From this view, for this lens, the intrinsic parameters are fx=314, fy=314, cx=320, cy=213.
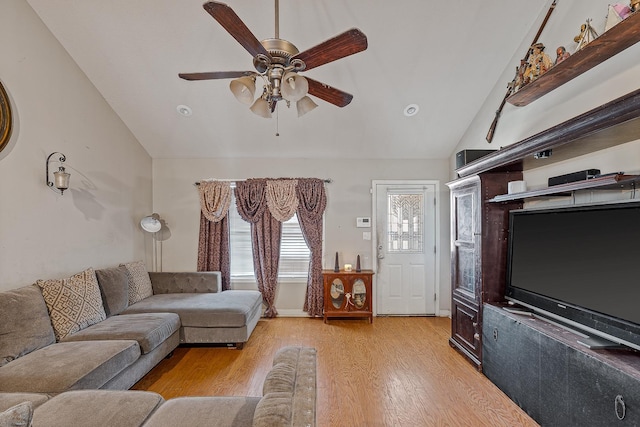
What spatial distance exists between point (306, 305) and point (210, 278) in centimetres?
141

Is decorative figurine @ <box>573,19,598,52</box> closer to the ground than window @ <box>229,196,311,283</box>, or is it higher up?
higher up

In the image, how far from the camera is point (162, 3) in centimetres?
266

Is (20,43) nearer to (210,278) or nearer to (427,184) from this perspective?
(210,278)

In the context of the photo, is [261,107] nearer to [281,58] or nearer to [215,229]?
[281,58]

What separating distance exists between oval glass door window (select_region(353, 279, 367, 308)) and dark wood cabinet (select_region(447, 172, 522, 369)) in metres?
1.40

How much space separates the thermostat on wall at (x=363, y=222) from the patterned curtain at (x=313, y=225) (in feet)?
1.83

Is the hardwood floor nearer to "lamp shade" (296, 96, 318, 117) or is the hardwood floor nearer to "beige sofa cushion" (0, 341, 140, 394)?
"beige sofa cushion" (0, 341, 140, 394)

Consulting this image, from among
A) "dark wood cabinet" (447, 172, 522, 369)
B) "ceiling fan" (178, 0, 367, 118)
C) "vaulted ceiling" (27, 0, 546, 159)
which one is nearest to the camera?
"ceiling fan" (178, 0, 367, 118)

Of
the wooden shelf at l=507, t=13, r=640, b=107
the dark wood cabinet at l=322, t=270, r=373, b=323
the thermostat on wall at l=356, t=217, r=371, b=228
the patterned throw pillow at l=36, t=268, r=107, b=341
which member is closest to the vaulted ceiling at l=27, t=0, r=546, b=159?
the wooden shelf at l=507, t=13, r=640, b=107

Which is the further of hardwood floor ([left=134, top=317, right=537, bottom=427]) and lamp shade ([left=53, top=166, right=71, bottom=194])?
lamp shade ([left=53, top=166, right=71, bottom=194])

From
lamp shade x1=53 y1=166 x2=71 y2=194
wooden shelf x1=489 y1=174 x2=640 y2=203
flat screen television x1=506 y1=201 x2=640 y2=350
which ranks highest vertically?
lamp shade x1=53 y1=166 x2=71 y2=194

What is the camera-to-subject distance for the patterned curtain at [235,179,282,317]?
4.51m

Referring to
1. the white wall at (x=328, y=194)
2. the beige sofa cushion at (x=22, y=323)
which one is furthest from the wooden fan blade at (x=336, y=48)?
the white wall at (x=328, y=194)

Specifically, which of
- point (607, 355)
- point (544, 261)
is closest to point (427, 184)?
point (544, 261)
